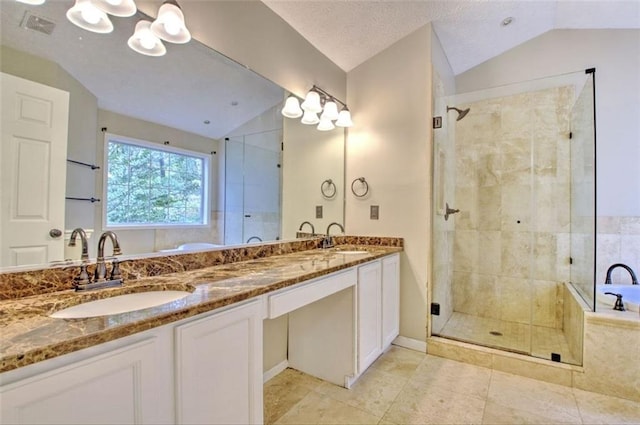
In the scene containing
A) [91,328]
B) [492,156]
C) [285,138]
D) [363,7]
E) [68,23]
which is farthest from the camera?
[492,156]

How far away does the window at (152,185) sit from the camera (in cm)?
132

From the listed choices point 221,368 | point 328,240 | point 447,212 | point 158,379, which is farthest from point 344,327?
point 447,212

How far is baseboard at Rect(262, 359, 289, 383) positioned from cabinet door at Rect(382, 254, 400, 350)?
28.8 inches

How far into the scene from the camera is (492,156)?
316 cm

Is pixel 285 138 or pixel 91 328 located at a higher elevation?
pixel 285 138

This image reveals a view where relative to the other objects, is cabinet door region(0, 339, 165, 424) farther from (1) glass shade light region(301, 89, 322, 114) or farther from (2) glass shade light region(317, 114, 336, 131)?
(2) glass shade light region(317, 114, 336, 131)

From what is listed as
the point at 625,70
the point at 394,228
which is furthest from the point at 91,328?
the point at 625,70


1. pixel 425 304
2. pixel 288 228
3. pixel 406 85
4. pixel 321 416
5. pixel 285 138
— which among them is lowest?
pixel 321 416

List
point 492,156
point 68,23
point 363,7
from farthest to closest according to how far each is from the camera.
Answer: point 492,156, point 363,7, point 68,23

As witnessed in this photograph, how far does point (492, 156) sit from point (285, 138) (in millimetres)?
2210

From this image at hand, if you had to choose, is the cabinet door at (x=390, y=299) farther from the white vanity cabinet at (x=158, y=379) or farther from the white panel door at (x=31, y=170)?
the white panel door at (x=31, y=170)

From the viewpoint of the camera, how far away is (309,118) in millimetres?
2496

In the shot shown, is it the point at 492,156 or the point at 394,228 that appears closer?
the point at 394,228

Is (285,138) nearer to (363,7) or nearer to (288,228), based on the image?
(288,228)
